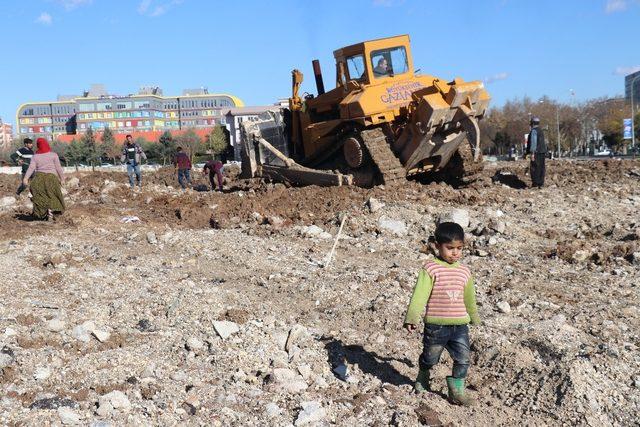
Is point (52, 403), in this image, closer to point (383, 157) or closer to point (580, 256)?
point (580, 256)

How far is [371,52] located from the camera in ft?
43.9

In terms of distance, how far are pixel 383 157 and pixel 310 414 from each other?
29.2 ft

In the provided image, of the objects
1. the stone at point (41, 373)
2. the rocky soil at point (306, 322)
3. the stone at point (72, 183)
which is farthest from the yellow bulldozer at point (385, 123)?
the stone at point (41, 373)

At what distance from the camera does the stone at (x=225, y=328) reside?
5.40m

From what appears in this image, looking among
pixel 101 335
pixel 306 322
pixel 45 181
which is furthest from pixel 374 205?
A: pixel 101 335

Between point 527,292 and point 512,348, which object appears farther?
point 527,292

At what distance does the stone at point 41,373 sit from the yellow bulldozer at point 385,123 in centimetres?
828

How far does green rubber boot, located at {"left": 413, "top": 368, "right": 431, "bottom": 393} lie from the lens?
4.64 meters

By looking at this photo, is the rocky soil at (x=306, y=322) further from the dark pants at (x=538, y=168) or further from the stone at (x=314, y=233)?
the dark pants at (x=538, y=168)

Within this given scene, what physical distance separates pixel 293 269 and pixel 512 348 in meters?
3.04

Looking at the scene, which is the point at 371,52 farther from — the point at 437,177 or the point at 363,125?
the point at 437,177

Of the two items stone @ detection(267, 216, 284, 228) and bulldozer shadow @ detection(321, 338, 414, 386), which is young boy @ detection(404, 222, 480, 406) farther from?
stone @ detection(267, 216, 284, 228)

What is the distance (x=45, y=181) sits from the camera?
1100 cm

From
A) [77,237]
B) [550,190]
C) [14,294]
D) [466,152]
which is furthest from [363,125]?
[14,294]
